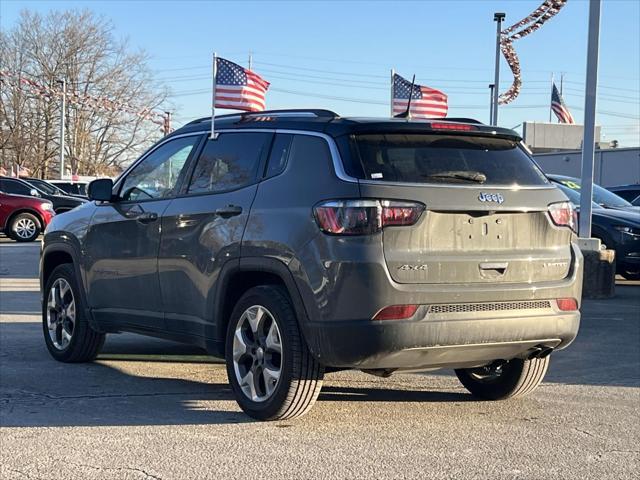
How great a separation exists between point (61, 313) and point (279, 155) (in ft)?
10.00

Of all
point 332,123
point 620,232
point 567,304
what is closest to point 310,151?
point 332,123

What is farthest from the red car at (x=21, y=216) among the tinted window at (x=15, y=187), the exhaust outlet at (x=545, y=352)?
the exhaust outlet at (x=545, y=352)

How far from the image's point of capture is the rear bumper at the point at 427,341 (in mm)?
4816

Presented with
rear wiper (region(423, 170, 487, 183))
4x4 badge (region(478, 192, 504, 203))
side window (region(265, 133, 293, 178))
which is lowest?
4x4 badge (region(478, 192, 504, 203))

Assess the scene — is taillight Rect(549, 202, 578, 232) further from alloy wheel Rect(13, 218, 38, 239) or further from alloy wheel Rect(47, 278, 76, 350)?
alloy wheel Rect(13, 218, 38, 239)

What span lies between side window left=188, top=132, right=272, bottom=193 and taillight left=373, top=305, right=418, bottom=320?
1.39m

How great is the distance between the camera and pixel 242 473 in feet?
14.5

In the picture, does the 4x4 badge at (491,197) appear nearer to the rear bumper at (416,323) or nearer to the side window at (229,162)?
the rear bumper at (416,323)

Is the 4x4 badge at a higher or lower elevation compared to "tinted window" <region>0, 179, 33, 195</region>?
higher

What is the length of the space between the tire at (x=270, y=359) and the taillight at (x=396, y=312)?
576mm

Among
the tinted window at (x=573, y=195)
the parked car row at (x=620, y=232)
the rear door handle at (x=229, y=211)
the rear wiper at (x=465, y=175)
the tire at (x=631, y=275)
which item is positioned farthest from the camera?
the tire at (x=631, y=275)

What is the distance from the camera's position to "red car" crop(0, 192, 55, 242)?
2219 centimetres

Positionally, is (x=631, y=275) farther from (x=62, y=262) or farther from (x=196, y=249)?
(x=196, y=249)

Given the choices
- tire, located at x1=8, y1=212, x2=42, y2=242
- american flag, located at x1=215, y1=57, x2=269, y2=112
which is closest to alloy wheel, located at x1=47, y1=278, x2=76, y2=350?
american flag, located at x1=215, y1=57, x2=269, y2=112
